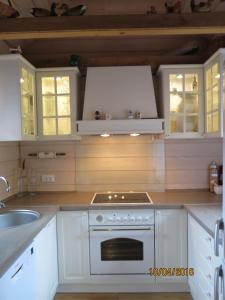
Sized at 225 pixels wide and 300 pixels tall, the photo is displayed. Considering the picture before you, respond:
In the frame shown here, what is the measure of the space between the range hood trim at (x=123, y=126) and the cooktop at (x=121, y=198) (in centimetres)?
67

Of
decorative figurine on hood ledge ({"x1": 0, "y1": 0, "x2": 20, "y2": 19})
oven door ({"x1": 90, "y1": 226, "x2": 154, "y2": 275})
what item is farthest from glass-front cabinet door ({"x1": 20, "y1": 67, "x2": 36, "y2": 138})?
oven door ({"x1": 90, "y1": 226, "x2": 154, "y2": 275})

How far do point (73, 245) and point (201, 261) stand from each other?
113 cm

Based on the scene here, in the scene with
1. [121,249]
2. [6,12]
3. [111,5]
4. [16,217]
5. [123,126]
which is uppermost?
[111,5]

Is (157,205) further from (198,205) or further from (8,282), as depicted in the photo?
(8,282)

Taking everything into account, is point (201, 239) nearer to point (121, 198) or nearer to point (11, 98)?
point (121, 198)

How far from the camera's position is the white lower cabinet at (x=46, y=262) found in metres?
1.92

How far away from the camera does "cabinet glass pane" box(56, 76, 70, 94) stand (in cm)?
277

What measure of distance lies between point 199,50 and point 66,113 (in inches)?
63.4

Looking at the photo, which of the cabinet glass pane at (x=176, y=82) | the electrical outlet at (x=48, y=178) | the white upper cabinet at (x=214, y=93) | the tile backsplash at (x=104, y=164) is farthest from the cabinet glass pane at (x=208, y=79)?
the electrical outlet at (x=48, y=178)

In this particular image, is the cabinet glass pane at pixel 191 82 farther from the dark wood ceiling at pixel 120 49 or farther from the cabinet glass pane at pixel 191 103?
the dark wood ceiling at pixel 120 49

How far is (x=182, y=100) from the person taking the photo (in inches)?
107

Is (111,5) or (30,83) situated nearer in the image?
(111,5)

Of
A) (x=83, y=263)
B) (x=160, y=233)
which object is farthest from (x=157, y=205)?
(x=83, y=263)

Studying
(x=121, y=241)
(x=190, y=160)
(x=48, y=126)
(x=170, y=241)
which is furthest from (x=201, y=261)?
(x=48, y=126)
